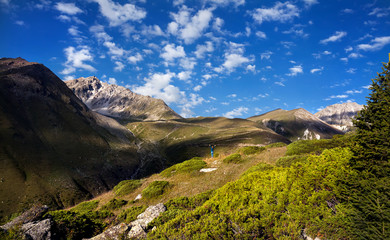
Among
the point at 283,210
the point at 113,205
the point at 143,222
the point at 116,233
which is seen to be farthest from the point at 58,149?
the point at 283,210

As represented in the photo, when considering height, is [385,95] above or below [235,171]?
above

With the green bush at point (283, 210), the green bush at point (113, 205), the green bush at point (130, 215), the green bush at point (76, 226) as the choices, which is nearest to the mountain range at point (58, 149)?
the green bush at point (113, 205)

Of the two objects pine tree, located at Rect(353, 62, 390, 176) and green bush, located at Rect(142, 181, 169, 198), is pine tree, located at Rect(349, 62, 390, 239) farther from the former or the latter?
green bush, located at Rect(142, 181, 169, 198)

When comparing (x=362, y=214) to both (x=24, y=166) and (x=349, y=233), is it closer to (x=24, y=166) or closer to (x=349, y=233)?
(x=349, y=233)

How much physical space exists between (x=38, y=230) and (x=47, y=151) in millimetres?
122913

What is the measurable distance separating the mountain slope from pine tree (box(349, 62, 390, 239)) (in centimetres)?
9452

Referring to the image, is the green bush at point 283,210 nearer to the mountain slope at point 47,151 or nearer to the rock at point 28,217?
the rock at point 28,217

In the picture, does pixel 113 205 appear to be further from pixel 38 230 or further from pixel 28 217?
pixel 38 230

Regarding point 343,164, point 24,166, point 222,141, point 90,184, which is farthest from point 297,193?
point 222,141

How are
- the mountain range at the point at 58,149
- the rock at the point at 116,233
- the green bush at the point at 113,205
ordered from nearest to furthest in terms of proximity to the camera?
the rock at the point at 116,233 < the green bush at the point at 113,205 < the mountain range at the point at 58,149

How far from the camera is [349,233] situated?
6754mm

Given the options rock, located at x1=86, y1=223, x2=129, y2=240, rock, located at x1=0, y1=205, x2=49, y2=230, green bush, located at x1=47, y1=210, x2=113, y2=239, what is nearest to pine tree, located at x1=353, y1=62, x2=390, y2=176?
rock, located at x1=86, y1=223, x2=129, y2=240

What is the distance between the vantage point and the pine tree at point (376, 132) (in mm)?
7309

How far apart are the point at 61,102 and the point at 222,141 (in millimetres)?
139302
